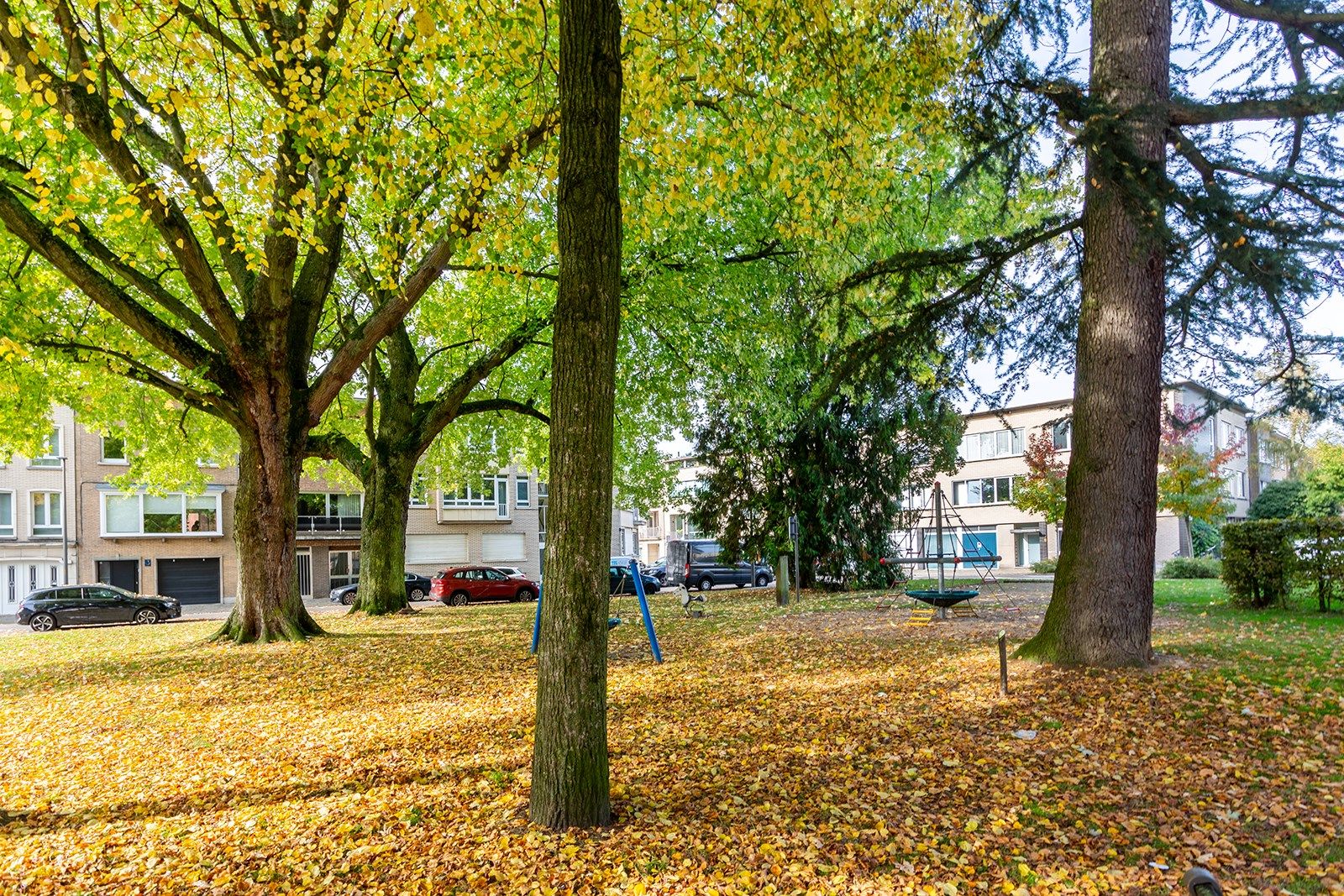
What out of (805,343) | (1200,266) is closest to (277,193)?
(1200,266)

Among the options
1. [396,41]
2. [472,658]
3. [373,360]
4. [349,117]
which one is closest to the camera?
[349,117]

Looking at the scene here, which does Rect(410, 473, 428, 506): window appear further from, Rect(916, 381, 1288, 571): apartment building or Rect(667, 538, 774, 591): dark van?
Rect(916, 381, 1288, 571): apartment building

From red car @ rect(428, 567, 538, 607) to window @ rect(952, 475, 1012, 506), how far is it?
2834 cm

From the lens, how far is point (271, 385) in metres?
12.1

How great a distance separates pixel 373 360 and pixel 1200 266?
53.7ft

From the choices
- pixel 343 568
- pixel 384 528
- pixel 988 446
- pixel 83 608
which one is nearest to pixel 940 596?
pixel 384 528

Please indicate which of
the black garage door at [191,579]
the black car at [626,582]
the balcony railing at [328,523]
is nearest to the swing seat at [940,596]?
the black car at [626,582]

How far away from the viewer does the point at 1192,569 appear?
2566 centimetres

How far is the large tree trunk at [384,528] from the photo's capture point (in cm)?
1773

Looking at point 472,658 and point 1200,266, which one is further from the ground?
point 1200,266

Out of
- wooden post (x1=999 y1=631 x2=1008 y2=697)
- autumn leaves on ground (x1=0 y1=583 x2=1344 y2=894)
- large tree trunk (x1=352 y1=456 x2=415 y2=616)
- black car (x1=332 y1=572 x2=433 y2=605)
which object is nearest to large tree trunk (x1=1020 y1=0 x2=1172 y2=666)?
autumn leaves on ground (x1=0 y1=583 x2=1344 y2=894)

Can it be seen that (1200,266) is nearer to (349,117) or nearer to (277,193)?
(349,117)

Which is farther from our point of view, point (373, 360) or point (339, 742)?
point (373, 360)

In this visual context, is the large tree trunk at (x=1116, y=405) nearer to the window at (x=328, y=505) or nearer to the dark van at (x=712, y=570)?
the dark van at (x=712, y=570)
